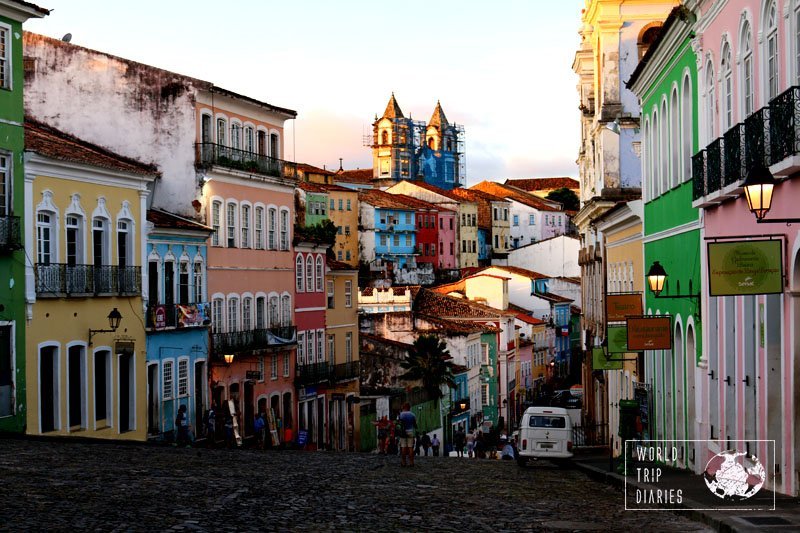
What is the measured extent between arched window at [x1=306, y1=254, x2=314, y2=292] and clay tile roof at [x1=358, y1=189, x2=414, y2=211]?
6809 centimetres

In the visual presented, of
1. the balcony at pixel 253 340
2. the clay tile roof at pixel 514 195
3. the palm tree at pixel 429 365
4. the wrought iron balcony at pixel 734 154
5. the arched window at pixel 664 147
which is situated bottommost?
the palm tree at pixel 429 365

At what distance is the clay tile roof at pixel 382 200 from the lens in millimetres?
122500

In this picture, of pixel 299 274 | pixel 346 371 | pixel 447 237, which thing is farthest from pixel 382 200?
pixel 299 274

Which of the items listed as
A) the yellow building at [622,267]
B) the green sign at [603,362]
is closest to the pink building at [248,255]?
the yellow building at [622,267]

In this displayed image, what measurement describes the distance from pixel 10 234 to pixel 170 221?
10.9 metres

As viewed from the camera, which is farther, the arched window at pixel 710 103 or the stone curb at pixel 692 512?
the arched window at pixel 710 103

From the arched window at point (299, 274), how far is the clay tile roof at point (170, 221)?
874 cm

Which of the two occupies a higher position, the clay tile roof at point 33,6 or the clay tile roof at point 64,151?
the clay tile roof at point 33,6

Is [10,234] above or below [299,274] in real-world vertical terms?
above

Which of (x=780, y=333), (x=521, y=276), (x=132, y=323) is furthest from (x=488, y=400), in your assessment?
(x=780, y=333)

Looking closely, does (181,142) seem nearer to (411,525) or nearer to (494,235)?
(411,525)

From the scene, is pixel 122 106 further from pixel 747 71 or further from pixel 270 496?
pixel 747 71

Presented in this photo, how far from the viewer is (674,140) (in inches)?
1019

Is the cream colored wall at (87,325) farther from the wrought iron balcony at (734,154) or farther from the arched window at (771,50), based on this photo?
the arched window at (771,50)
